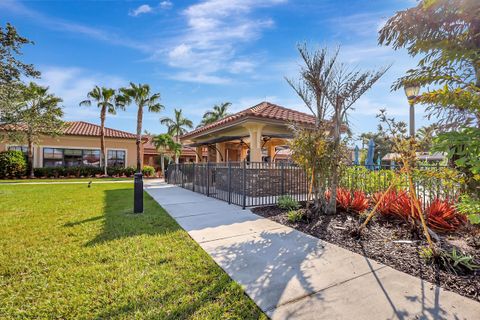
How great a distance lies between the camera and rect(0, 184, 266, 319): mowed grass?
242 cm

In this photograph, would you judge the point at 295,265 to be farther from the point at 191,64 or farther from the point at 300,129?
the point at 191,64

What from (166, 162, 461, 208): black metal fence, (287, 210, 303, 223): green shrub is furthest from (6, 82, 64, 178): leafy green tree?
(287, 210, 303, 223): green shrub

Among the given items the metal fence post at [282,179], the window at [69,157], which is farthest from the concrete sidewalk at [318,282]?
the window at [69,157]

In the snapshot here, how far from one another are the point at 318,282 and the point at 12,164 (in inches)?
1096

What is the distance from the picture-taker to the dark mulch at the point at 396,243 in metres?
2.93

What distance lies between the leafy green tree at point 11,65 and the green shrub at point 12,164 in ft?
35.0

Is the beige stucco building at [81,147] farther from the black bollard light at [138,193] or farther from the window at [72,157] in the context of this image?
the black bollard light at [138,193]

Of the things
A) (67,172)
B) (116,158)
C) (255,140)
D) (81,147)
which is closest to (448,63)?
(255,140)

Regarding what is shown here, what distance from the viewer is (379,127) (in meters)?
4.17

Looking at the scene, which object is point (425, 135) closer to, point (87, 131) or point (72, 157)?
point (72, 157)

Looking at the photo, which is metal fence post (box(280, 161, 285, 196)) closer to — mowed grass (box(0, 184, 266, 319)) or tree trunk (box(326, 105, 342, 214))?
tree trunk (box(326, 105, 342, 214))

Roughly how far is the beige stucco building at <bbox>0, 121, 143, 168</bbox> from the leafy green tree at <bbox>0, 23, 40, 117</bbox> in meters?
11.8

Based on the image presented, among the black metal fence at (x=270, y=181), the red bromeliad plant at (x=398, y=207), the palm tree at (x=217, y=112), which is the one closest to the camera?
the red bromeliad plant at (x=398, y=207)

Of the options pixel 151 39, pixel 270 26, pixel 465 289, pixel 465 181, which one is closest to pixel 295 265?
pixel 465 289
